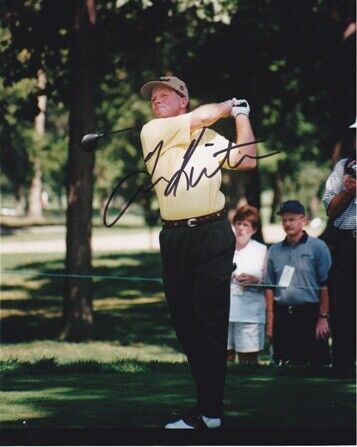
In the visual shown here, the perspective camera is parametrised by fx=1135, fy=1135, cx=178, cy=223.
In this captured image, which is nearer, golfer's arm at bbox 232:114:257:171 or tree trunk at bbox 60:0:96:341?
golfer's arm at bbox 232:114:257:171

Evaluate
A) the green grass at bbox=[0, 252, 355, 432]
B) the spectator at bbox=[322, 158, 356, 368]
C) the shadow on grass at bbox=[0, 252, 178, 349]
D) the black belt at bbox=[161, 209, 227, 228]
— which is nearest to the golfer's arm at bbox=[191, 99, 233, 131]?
the black belt at bbox=[161, 209, 227, 228]

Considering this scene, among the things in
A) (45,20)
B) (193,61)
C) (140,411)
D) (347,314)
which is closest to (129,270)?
(193,61)

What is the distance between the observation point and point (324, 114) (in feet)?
96.5

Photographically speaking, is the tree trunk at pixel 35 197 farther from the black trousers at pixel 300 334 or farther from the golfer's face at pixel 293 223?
the golfer's face at pixel 293 223

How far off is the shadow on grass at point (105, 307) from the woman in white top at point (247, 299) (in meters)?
6.08

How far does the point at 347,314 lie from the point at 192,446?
353 centimetres

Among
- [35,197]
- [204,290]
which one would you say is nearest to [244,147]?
[204,290]

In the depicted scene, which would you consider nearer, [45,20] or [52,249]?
[45,20]

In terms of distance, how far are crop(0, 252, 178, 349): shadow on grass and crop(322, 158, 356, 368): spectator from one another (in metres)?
7.63

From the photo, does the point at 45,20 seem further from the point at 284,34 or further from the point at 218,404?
the point at 218,404

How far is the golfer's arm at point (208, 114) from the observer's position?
5.84 metres

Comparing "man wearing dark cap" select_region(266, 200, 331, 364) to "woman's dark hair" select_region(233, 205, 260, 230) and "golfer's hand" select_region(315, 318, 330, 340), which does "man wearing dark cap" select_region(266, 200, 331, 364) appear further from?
"woman's dark hair" select_region(233, 205, 260, 230)

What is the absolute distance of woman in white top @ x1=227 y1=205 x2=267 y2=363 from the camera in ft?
33.3

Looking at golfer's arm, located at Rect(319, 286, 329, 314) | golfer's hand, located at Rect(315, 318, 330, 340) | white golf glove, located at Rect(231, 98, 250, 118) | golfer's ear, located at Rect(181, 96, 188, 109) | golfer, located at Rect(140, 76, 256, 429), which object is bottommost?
golfer's hand, located at Rect(315, 318, 330, 340)
